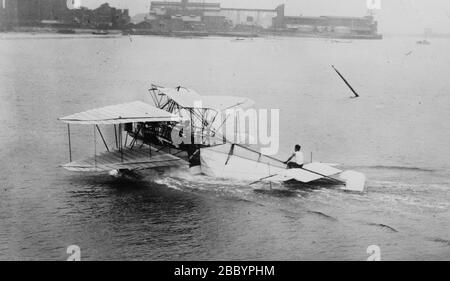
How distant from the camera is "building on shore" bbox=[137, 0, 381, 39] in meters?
145

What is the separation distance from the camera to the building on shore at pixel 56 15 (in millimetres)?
153250

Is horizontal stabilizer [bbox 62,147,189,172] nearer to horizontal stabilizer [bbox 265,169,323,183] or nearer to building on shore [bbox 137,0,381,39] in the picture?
horizontal stabilizer [bbox 265,169,323,183]

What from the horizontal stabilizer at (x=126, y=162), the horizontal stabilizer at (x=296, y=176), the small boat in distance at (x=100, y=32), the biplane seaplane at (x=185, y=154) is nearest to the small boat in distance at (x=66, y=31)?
the small boat in distance at (x=100, y=32)

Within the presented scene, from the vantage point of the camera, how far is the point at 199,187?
2606 cm

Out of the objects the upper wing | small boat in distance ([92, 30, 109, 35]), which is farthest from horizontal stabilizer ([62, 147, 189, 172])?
A: small boat in distance ([92, 30, 109, 35])

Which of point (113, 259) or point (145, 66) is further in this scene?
point (145, 66)

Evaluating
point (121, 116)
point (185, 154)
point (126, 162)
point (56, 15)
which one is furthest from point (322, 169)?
point (56, 15)

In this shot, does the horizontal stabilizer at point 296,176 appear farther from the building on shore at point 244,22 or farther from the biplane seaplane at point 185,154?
the building on shore at point 244,22

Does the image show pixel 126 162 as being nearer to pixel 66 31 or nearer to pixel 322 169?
pixel 322 169

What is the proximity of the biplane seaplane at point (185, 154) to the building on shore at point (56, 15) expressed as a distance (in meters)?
125

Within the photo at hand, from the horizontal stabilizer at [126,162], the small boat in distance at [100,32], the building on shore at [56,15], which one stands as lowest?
the horizontal stabilizer at [126,162]
